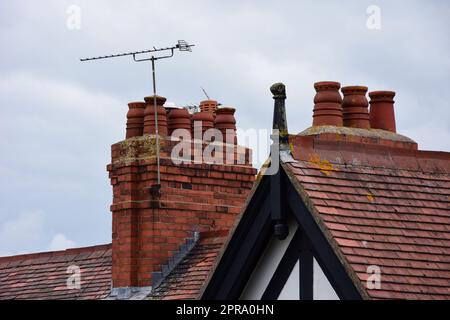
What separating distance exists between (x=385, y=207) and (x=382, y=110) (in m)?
3.87

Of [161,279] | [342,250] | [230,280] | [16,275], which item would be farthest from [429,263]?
[16,275]

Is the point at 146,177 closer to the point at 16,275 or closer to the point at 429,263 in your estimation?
the point at 16,275

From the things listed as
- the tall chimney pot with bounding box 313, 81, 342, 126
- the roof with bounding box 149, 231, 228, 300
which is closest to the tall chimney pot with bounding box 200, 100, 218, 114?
the roof with bounding box 149, 231, 228, 300

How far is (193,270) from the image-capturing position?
19.4 metres

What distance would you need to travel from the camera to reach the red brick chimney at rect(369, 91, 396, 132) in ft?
56.7

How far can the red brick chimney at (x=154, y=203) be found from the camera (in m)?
19.9

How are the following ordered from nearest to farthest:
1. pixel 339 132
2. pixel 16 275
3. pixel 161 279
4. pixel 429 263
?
pixel 429 263, pixel 339 132, pixel 161 279, pixel 16 275

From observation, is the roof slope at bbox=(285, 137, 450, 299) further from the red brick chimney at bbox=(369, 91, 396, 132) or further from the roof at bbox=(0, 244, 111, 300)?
the roof at bbox=(0, 244, 111, 300)

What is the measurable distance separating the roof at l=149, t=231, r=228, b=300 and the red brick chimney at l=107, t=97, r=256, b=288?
0.22m

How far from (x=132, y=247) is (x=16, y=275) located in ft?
13.8

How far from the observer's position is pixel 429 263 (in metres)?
13.1

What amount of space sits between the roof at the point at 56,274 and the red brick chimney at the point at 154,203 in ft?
2.80

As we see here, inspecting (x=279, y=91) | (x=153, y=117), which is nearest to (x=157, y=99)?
(x=153, y=117)
